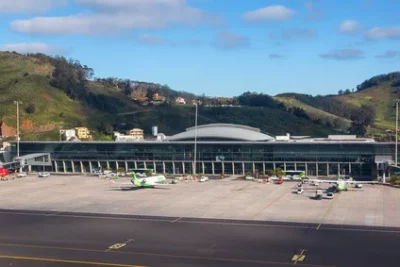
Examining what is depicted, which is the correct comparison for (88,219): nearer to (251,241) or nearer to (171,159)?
(251,241)

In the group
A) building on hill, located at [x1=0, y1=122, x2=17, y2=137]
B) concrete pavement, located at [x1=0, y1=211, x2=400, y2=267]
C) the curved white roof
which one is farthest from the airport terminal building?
concrete pavement, located at [x1=0, y1=211, x2=400, y2=267]

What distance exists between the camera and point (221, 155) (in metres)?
132

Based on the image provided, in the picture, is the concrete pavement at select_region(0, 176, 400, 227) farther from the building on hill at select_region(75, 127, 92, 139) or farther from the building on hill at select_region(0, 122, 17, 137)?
the building on hill at select_region(0, 122, 17, 137)

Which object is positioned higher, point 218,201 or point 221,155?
point 221,155

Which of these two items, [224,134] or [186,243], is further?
[224,134]

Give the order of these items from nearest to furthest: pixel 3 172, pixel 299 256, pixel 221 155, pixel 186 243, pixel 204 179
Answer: pixel 299 256 < pixel 186 243 < pixel 204 179 < pixel 3 172 < pixel 221 155

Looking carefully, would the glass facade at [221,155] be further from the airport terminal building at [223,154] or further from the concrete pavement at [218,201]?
the concrete pavement at [218,201]

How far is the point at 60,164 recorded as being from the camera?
144000 mm

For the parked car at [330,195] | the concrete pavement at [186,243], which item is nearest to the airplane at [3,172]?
the concrete pavement at [186,243]

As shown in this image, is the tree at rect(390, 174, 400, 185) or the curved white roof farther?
the curved white roof

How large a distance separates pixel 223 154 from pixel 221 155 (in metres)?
0.59

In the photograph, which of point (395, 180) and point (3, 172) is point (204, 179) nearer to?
point (395, 180)

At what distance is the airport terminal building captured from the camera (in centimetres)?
12244

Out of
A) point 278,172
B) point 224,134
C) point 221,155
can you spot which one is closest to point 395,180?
point 278,172
